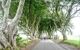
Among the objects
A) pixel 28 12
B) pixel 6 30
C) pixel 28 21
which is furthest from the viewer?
pixel 28 21

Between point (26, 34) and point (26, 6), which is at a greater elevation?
point (26, 6)

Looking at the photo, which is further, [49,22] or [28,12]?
[49,22]

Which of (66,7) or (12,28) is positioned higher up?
(66,7)

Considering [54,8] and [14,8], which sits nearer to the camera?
[14,8]

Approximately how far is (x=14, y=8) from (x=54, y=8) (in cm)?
Result: 841

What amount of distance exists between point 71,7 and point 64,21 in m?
5.53

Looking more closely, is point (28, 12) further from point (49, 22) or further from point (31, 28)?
point (49, 22)

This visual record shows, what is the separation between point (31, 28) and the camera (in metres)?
54.2

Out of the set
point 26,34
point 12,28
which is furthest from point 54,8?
point 12,28

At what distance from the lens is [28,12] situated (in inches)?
1738

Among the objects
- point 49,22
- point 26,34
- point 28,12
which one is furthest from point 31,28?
point 49,22

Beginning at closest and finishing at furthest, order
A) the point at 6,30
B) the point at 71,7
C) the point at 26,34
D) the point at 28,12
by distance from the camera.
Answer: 1. the point at 6,30
2. the point at 71,7
3. the point at 28,12
4. the point at 26,34

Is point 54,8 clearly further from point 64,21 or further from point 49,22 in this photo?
point 49,22

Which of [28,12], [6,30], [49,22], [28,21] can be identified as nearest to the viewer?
[6,30]
